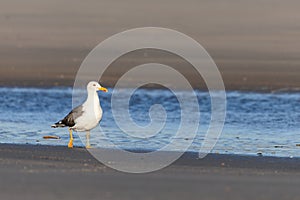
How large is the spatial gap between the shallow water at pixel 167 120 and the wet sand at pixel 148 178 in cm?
134

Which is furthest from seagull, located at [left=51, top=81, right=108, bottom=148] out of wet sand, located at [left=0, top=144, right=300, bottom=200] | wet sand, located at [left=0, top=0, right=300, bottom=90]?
wet sand, located at [left=0, top=0, right=300, bottom=90]

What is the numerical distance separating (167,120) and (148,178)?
6.43 meters

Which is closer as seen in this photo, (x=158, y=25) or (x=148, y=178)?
(x=148, y=178)

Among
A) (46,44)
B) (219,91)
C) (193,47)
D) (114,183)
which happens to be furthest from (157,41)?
(114,183)

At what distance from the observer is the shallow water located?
1391 centimetres

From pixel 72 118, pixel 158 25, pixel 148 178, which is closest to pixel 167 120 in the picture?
pixel 72 118

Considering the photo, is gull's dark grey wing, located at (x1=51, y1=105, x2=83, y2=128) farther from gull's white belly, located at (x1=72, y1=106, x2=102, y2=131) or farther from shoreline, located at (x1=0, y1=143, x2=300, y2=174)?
shoreline, located at (x1=0, y1=143, x2=300, y2=174)

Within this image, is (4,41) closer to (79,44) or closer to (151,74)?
(79,44)

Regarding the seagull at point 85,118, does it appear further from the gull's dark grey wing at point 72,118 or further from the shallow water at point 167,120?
the shallow water at point 167,120

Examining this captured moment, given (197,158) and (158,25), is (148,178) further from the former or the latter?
(158,25)

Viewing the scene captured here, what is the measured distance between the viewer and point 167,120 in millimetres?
16797

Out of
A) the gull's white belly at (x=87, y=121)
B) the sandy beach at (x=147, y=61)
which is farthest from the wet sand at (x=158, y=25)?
the gull's white belly at (x=87, y=121)

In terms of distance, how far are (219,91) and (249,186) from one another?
442 inches

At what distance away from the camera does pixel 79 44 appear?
25703 millimetres
